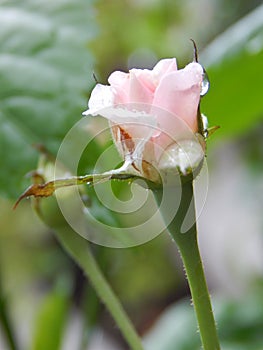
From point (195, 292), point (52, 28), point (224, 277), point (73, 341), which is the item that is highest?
point (224, 277)

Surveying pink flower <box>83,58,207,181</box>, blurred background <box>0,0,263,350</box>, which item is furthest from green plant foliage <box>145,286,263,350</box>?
pink flower <box>83,58,207,181</box>

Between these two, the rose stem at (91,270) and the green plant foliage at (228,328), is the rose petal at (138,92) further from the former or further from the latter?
the green plant foliage at (228,328)

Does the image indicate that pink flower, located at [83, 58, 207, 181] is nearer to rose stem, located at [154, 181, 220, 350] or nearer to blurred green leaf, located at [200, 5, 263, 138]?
rose stem, located at [154, 181, 220, 350]

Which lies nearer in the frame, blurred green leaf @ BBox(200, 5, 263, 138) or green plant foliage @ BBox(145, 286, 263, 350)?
blurred green leaf @ BBox(200, 5, 263, 138)

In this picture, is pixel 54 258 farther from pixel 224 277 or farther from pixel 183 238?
pixel 183 238

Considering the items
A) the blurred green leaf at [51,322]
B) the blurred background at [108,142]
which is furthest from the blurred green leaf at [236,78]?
the blurred green leaf at [51,322]

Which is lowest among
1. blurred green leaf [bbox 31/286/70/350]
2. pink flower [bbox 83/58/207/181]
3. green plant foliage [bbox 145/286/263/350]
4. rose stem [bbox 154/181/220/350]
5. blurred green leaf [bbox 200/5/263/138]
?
rose stem [bbox 154/181/220/350]

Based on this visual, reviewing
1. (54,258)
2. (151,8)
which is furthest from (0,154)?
(151,8)
